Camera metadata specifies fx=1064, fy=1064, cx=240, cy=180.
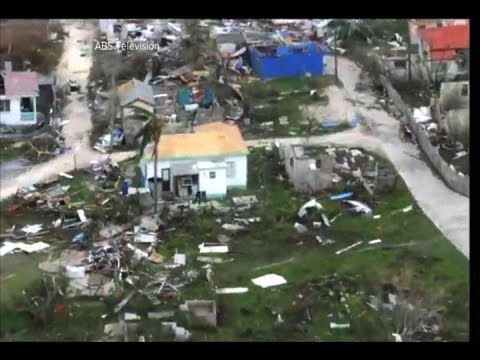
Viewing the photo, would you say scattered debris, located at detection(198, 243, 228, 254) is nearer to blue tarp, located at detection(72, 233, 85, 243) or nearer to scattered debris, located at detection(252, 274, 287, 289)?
scattered debris, located at detection(252, 274, 287, 289)

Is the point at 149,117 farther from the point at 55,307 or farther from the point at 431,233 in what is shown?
the point at 431,233

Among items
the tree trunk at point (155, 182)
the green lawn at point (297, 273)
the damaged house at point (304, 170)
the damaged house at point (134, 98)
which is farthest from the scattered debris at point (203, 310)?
the damaged house at point (134, 98)

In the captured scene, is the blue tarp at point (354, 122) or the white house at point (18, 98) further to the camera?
the blue tarp at point (354, 122)

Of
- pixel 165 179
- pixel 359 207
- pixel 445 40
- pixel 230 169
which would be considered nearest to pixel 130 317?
pixel 165 179

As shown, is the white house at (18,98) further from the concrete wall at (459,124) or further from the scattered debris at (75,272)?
the concrete wall at (459,124)

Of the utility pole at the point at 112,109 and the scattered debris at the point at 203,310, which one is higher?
the utility pole at the point at 112,109

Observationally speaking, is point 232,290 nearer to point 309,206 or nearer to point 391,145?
point 309,206
